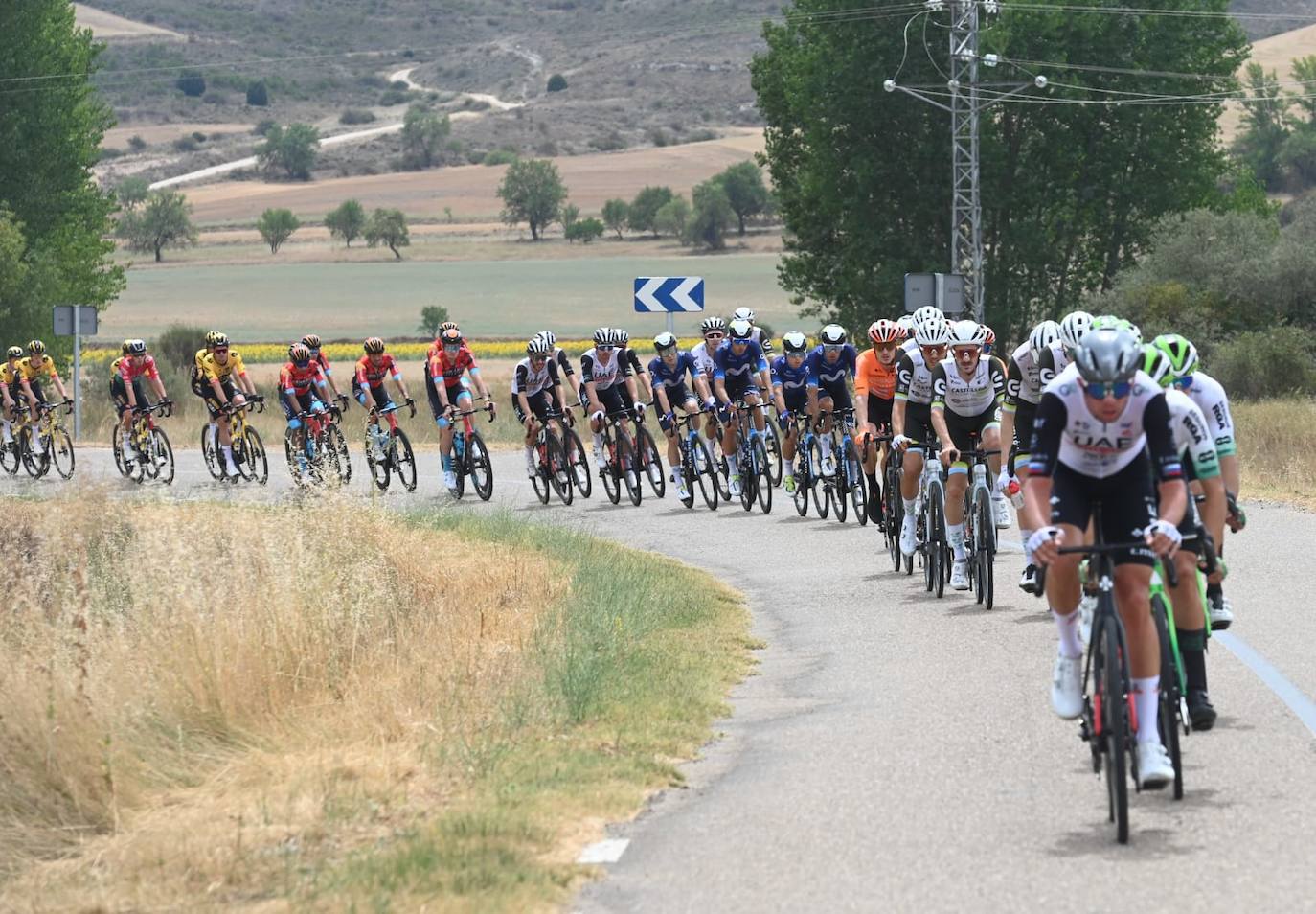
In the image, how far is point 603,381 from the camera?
77.6ft

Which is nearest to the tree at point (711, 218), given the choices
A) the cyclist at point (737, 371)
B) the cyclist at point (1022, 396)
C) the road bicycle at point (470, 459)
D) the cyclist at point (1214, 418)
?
the road bicycle at point (470, 459)

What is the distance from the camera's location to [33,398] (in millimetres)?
31922

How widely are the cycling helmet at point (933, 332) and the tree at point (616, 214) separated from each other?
142 meters

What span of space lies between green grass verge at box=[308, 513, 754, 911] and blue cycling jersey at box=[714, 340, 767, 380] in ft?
20.3

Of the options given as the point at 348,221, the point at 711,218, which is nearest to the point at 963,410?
the point at 711,218

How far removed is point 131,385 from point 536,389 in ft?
25.7

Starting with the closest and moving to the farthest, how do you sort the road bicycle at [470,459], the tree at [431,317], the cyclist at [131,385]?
the road bicycle at [470,459] < the cyclist at [131,385] < the tree at [431,317]

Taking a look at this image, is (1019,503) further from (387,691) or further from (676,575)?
(387,691)

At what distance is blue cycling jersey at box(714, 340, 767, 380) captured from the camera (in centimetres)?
2259

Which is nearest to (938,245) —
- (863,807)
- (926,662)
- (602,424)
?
(602,424)

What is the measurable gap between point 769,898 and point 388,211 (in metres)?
147

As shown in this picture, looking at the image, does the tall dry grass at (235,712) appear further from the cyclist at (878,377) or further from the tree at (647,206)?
the tree at (647,206)

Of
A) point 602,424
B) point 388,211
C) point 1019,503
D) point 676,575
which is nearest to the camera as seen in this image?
point 1019,503

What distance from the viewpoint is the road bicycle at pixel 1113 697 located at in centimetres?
754
